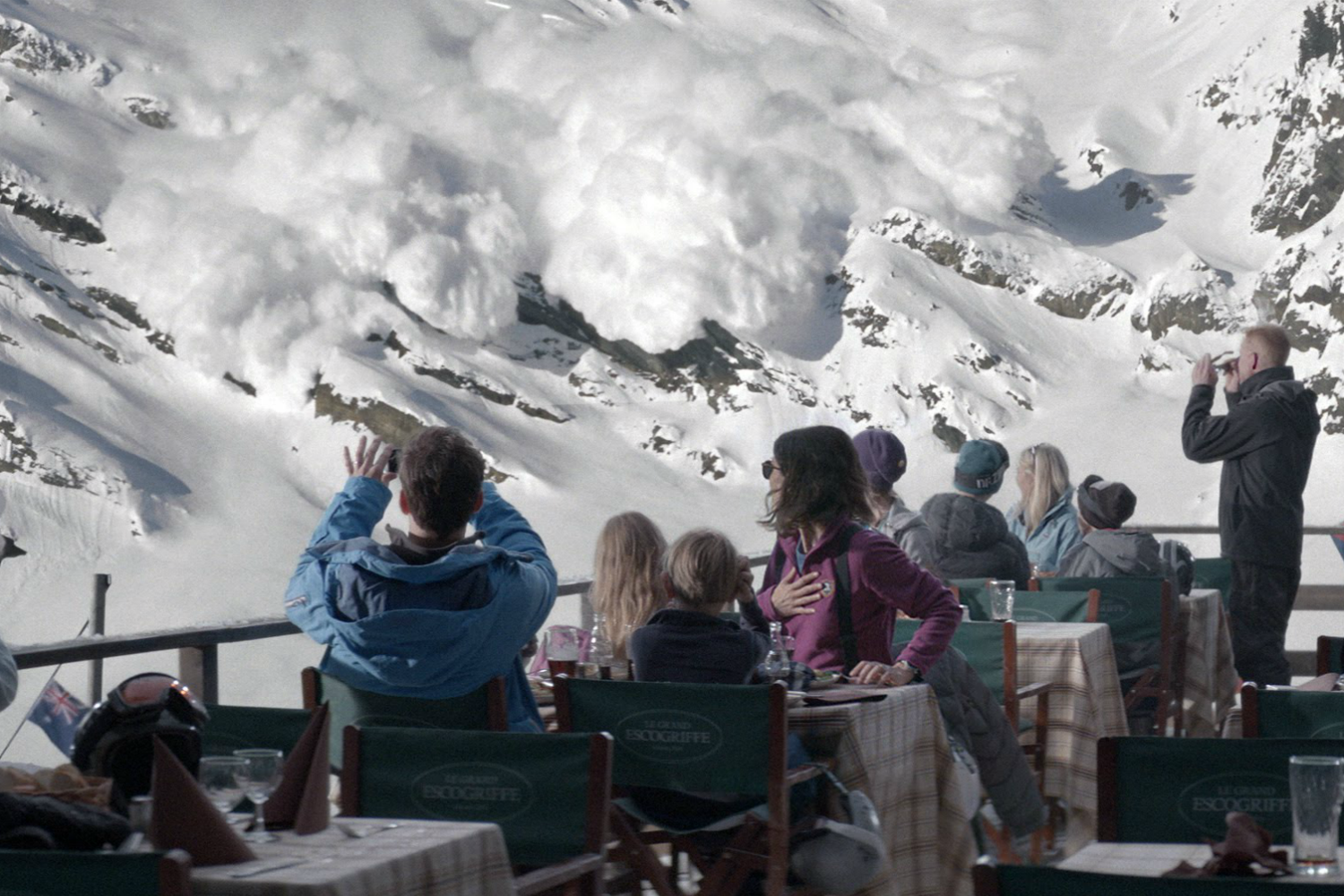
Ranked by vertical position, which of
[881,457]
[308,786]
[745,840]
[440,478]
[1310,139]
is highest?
[1310,139]

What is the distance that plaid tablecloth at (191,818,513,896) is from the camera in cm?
124

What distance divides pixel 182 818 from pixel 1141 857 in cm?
79

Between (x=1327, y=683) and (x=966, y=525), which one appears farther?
(x=966, y=525)

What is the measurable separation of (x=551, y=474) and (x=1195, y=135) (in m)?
25.0

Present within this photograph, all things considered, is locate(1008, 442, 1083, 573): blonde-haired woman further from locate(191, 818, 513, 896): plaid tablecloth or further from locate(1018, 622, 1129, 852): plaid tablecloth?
locate(191, 818, 513, 896): plaid tablecloth

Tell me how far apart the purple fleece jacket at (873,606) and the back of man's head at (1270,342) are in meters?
1.74

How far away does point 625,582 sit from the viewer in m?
2.78

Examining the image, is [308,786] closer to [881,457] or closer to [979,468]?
[881,457]

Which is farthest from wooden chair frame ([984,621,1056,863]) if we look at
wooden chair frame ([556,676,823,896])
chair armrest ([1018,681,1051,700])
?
wooden chair frame ([556,676,823,896])

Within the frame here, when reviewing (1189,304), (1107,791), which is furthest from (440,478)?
(1189,304)

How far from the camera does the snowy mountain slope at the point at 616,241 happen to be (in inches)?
1946

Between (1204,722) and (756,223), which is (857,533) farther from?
(756,223)

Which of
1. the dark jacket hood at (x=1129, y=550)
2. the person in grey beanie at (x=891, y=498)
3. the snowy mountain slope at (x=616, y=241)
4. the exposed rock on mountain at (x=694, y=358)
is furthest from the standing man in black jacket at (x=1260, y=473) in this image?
the exposed rock on mountain at (x=694, y=358)

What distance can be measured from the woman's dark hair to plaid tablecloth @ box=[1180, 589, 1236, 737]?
1.82 metres
